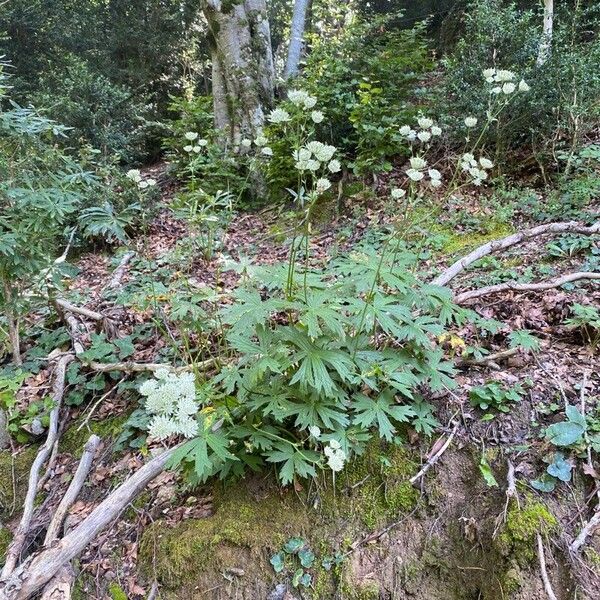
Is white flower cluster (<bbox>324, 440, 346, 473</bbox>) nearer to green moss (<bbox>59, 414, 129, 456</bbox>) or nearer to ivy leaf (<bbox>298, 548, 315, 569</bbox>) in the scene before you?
ivy leaf (<bbox>298, 548, 315, 569</bbox>)

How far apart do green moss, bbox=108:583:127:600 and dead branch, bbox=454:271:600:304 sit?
2.49 metres

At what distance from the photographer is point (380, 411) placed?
200cm

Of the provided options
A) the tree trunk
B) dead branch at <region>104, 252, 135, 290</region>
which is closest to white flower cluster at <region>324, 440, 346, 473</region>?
dead branch at <region>104, 252, 135, 290</region>

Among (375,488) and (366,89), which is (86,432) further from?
(366,89)

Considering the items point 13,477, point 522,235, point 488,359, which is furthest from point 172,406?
point 522,235

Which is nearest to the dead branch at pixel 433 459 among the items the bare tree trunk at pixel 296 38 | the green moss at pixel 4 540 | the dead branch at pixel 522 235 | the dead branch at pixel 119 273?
the dead branch at pixel 522 235

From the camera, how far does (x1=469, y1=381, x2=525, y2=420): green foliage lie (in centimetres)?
219

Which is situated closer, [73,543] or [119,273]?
[73,543]

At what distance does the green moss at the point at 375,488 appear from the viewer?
207 centimetres

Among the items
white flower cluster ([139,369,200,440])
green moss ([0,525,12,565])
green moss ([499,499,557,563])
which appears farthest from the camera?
green moss ([0,525,12,565])

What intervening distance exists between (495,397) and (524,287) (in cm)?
109

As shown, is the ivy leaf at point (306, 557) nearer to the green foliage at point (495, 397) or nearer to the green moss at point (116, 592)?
the green moss at point (116, 592)

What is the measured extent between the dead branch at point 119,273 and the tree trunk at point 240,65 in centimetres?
248

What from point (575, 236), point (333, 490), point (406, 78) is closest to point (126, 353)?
point (333, 490)
